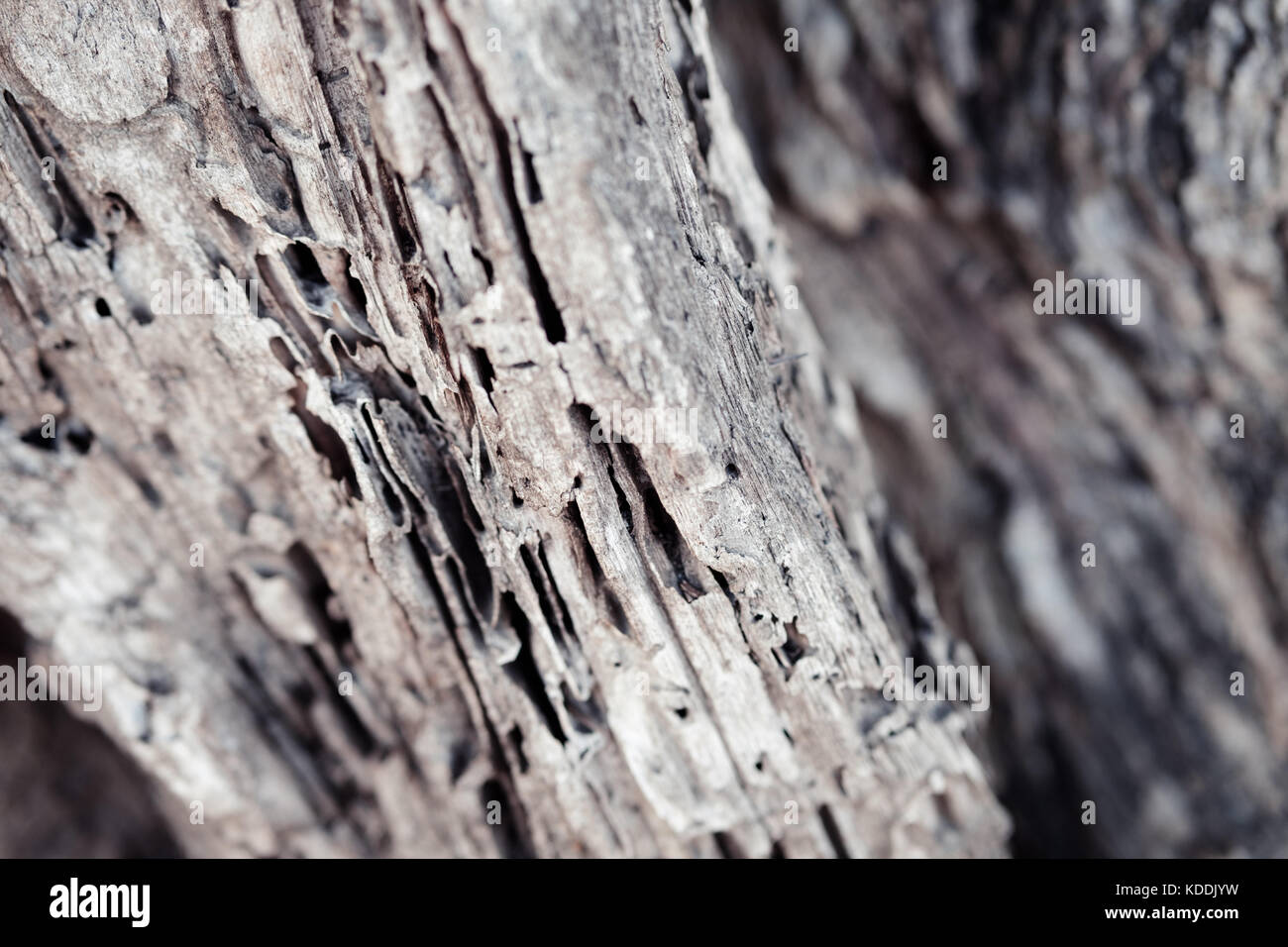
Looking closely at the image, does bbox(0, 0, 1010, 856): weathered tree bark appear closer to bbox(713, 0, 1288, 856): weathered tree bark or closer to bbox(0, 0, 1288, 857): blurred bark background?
bbox(0, 0, 1288, 857): blurred bark background

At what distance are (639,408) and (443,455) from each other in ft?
1.08

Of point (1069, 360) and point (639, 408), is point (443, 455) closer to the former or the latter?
point (639, 408)

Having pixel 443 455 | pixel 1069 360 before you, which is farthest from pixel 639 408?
pixel 1069 360

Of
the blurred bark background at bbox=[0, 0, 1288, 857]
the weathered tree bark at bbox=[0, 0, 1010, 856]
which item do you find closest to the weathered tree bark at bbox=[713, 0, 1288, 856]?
the blurred bark background at bbox=[0, 0, 1288, 857]

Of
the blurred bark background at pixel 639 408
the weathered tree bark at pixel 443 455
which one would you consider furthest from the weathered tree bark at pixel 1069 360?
the weathered tree bark at pixel 443 455

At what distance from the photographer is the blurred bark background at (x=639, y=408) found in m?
0.95

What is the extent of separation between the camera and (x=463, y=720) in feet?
4.31

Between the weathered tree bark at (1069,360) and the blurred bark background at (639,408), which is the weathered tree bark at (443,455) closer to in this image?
the blurred bark background at (639,408)

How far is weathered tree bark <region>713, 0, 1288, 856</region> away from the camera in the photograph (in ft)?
4.90

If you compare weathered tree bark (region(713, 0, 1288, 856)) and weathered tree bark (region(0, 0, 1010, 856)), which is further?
weathered tree bark (region(713, 0, 1288, 856))

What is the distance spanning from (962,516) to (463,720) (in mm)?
1148

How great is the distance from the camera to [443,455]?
3.68 ft

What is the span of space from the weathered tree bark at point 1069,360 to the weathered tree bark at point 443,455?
46 centimetres
